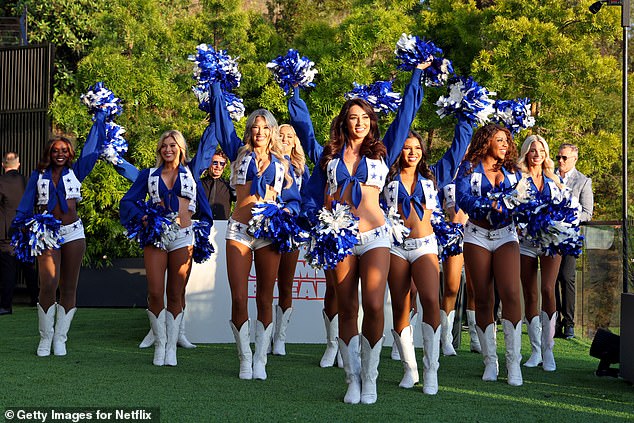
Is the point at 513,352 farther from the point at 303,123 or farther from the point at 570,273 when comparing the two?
the point at 570,273

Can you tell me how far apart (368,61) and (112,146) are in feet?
38.6

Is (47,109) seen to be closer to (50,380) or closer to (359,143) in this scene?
(50,380)

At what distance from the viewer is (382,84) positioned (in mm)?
7223

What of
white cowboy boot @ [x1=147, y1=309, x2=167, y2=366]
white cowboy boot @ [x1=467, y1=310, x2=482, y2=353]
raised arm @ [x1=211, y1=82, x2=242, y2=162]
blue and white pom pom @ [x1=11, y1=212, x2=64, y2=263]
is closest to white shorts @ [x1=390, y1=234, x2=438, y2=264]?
raised arm @ [x1=211, y1=82, x2=242, y2=162]

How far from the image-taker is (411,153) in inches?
257

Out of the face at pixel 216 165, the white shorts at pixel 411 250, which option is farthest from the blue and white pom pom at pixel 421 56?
the face at pixel 216 165

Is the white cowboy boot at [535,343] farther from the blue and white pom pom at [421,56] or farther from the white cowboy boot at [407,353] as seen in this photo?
the blue and white pom pom at [421,56]

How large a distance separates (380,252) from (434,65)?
1.34m

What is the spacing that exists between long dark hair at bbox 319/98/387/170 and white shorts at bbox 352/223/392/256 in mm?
468

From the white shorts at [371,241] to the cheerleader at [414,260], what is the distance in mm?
454

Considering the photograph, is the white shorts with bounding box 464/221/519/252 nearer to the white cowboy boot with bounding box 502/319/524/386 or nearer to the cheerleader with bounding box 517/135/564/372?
the white cowboy boot with bounding box 502/319/524/386

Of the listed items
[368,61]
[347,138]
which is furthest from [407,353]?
[368,61]

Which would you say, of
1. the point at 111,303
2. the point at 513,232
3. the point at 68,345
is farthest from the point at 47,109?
the point at 513,232

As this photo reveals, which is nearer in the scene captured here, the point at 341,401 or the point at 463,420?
the point at 463,420
